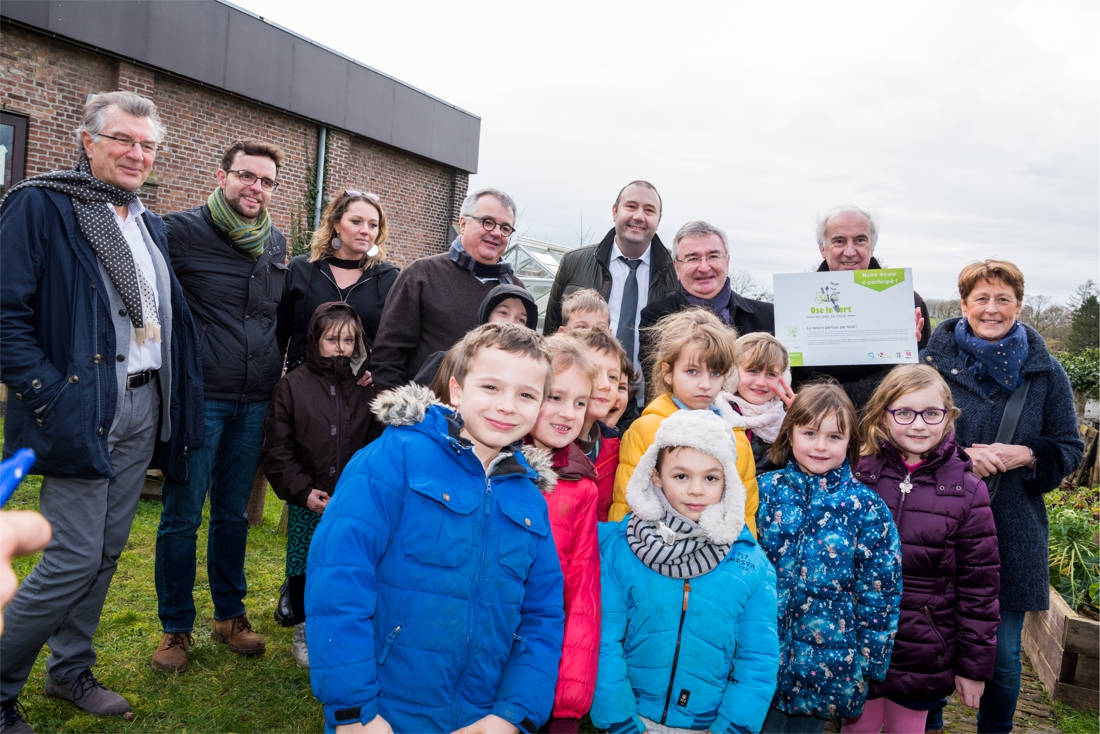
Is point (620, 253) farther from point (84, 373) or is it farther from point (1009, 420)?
point (84, 373)

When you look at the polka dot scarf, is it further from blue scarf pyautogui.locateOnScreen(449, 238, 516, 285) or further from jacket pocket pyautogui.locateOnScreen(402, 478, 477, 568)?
jacket pocket pyautogui.locateOnScreen(402, 478, 477, 568)

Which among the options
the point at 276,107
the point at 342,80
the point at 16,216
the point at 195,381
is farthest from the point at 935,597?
the point at 342,80

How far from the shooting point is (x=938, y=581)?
2.87 meters

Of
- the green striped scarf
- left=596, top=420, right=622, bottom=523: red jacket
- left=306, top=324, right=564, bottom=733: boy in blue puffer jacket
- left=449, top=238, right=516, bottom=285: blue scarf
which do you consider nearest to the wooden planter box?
Answer: left=596, top=420, right=622, bottom=523: red jacket

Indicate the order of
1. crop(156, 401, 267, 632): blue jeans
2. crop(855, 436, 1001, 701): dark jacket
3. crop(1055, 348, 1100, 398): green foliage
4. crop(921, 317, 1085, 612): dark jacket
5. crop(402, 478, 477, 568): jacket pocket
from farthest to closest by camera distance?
1. crop(1055, 348, 1100, 398): green foliage
2. crop(156, 401, 267, 632): blue jeans
3. crop(921, 317, 1085, 612): dark jacket
4. crop(855, 436, 1001, 701): dark jacket
5. crop(402, 478, 477, 568): jacket pocket

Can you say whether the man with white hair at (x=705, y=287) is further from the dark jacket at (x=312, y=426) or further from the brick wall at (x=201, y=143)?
the brick wall at (x=201, y=143)

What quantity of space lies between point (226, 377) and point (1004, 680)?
155 inches

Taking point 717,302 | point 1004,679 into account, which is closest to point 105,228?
point 717,302

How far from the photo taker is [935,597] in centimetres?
286

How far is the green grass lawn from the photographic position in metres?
3.15

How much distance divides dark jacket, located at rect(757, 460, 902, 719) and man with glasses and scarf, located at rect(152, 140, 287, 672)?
2.69m

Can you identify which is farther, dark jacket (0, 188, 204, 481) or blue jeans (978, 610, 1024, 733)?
blue jeans (978, 610, 1024, 733)

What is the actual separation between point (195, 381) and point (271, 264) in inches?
32.0

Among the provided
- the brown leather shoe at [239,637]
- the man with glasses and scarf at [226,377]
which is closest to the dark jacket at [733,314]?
the man with glasses and scarf at [226,377]
